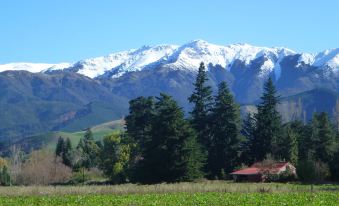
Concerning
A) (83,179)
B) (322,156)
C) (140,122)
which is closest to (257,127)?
(322,156)

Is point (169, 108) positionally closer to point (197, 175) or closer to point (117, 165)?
point (197, 175)

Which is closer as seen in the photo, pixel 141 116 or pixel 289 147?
pixel 289 147

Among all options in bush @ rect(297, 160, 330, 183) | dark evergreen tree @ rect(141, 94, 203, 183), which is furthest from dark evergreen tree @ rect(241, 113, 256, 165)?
bush @ rect(297, 160, 330, 183)

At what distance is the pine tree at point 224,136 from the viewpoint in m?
92.8

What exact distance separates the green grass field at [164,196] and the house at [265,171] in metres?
32.7

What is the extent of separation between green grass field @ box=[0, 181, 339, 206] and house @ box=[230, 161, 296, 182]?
32.7 metres

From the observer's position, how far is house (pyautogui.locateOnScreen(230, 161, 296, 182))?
82.8 meters

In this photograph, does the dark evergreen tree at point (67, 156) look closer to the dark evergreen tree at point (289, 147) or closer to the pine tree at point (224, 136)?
the pine tree at point (224, 136)

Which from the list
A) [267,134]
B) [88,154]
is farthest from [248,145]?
[88,154]

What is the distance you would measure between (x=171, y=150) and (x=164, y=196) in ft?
121

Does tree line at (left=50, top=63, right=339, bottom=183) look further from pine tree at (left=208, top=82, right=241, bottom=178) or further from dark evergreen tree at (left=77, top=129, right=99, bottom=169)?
dark evergreen tree at (left=77, top=129, right=99, bottom=169)

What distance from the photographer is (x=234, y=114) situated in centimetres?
9525

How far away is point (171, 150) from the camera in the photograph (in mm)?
80750

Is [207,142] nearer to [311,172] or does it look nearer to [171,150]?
[171,150]
